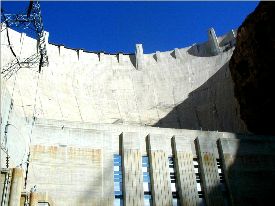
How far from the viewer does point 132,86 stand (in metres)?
70.4

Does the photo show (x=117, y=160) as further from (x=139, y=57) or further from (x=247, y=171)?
(x=139, y=57)

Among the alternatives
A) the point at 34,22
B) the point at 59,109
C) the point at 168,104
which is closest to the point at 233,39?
the point at 168,104

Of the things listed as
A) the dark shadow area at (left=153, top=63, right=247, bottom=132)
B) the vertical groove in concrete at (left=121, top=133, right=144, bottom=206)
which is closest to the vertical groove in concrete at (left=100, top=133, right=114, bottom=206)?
the vertical groove in concrete at (left=121, top=133, right=144, bottom=206)

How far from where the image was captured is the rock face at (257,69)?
146ft

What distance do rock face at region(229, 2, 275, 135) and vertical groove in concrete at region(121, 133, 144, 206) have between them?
66.3ft

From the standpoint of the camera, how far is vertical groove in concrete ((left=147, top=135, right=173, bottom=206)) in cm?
3275

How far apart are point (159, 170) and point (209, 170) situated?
5.27 meters

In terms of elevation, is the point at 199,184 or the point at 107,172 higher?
the point at 107,172

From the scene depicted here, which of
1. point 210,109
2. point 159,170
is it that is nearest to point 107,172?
point 159,170

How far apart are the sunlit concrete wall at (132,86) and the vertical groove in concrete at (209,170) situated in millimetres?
17754

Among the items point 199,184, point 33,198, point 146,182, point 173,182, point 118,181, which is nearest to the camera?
point 33,198

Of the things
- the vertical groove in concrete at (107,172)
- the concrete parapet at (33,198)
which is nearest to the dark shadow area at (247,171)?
the vertical groove in concrete at (107,172)

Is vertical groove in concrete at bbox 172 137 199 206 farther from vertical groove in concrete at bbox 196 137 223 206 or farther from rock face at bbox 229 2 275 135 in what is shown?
rock face at bbox 229 2 275 135

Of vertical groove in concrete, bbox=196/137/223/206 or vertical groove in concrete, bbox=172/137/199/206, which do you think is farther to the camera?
vertical groove in concrete, bbox=196/137/223/206
